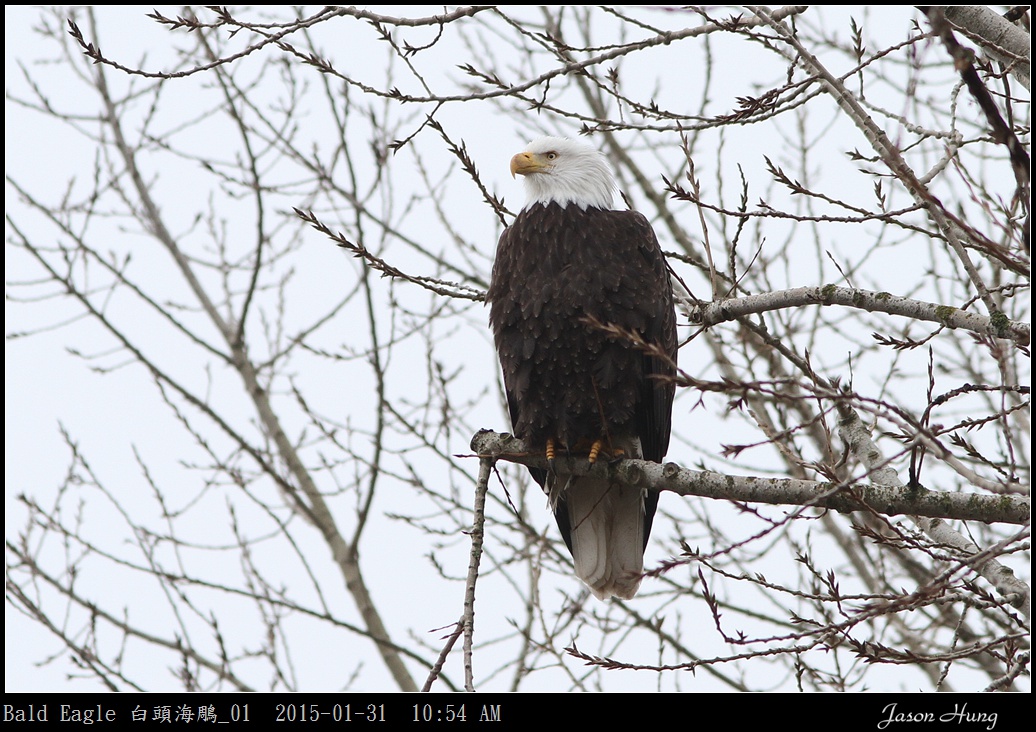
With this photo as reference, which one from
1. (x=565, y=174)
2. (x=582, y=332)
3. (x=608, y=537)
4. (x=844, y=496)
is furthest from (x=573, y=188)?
(x=844, y=496)

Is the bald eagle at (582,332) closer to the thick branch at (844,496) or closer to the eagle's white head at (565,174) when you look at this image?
the eagle's white head at (565,174)

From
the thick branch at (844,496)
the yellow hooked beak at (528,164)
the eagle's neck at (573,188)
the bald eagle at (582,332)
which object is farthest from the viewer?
the yellow hooked beak at (528,164)

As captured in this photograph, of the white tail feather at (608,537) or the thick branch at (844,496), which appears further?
the white tail feather at (608,537)

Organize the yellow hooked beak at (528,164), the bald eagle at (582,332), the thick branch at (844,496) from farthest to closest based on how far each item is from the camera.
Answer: the yellow hooked beak at (528,164)
the bald eagle at (582,332)
the thick branch at (844,496)

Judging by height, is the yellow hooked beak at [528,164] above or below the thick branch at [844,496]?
above

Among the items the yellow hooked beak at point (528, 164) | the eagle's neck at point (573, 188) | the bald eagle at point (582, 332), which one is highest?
the yellow hooked beak at point (528, 164)

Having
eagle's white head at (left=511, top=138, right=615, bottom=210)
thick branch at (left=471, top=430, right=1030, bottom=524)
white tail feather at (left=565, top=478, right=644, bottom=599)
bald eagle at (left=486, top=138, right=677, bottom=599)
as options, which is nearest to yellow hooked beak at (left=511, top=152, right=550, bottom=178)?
eagle's white head at (left=511, top=138, right=615, bottom=210)

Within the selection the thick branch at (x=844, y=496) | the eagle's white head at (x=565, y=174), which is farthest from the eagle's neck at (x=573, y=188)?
the thick branch at (x=844, y=496)
